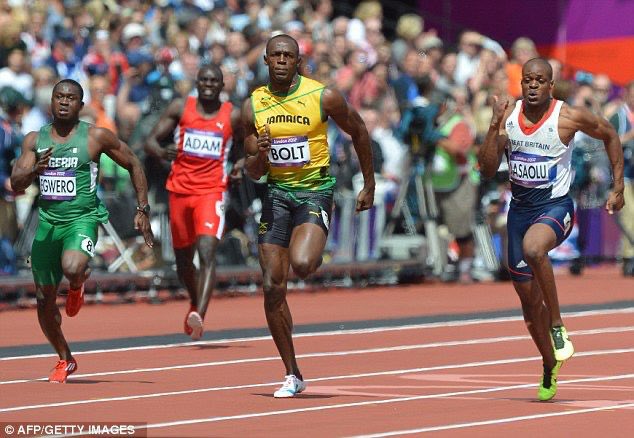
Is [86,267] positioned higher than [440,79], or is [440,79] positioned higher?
[440,79]

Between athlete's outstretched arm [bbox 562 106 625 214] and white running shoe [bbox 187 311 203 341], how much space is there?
488 centimetres

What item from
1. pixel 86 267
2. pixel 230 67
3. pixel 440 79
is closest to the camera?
pixel 86 267

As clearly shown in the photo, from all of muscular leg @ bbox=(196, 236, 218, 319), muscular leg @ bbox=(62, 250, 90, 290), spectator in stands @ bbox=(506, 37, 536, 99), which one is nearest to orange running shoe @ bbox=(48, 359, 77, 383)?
muscular leg @ bbox=(62, 250, 90, 290)

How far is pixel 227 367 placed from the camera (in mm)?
14859

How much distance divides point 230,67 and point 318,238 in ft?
39.5

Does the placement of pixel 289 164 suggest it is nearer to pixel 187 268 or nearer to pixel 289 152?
pixel 289 152

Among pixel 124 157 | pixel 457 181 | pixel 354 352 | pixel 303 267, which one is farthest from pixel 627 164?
pixel 303 267

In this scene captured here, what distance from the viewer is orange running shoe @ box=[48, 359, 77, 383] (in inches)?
540

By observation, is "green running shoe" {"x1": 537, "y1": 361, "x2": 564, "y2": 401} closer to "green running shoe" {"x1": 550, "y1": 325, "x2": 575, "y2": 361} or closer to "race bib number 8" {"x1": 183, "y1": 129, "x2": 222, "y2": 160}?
"green running shoe" {"x1": 550, "y1": 325, "x2": 575, "y2": 361}

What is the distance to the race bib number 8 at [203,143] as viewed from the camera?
59.2 feet

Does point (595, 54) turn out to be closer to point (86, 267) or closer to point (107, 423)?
point (86, 267)

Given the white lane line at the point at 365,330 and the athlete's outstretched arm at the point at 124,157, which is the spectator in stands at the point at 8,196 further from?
the athlete's outstretched arm at the point at 124,157

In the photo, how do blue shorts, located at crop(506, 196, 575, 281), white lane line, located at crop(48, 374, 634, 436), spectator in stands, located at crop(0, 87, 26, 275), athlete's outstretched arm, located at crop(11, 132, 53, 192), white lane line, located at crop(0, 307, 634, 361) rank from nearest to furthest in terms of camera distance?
white lane line, located at crop(48, 374, 634, 436) → blue shorts, located at crop(506, 196, 575, 281) → athlete's outstretched arm, located at crop(11, 132, 53, 192) → white lane line, located at crop(0, 307, 634, 361) → spectator in stands, located at crop(0, 87, 26, 275)

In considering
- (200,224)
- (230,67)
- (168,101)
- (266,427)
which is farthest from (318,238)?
(230,67)
